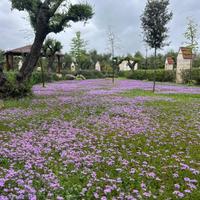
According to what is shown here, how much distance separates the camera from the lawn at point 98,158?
4.68 meters

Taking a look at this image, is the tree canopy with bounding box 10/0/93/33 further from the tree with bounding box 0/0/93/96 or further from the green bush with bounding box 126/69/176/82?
the green bush with bounding box 126/69/176/82

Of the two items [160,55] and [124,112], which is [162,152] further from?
[160,55]

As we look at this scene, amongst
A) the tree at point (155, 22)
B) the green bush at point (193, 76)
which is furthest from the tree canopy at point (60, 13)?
the green bush at point (193, 76)

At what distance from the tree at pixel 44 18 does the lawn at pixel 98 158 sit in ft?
29.8

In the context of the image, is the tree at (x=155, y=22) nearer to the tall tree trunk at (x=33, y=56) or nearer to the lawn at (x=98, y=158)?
the tall tree trunk at (x=33, y=56)

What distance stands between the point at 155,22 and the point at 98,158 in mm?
23633

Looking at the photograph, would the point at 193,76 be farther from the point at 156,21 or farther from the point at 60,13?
the point at 60,13

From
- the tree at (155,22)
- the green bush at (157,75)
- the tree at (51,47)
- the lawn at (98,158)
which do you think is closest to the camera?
the lawn at (98,158)

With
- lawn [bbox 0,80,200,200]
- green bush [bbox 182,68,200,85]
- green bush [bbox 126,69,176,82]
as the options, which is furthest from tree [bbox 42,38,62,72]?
lawn [bbox 0,80,200,200]

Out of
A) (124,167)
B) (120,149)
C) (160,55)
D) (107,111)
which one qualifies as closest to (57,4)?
(107,111)

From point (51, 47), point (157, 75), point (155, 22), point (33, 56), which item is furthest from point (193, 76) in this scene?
point (33, 56)

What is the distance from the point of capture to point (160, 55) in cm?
9506

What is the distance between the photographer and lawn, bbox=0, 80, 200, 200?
4.68 metres

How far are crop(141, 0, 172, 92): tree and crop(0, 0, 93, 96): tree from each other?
301 inches
